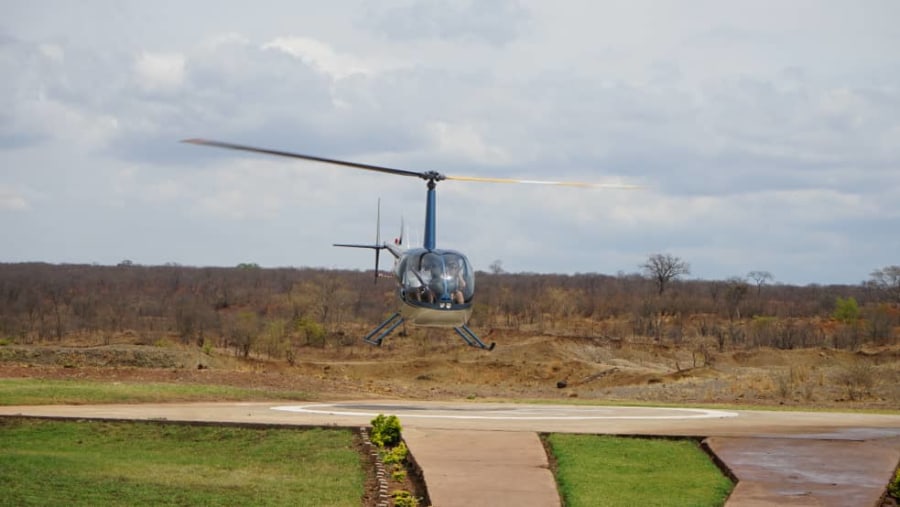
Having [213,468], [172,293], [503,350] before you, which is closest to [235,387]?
[213,468]

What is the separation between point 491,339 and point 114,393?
41.8 meters

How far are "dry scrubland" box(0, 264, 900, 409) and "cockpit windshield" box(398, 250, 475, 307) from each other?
5628 mm

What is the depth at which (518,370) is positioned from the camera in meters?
55.9

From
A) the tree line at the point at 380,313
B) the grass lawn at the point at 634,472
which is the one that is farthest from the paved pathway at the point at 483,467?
the tree line at the point at 380,313

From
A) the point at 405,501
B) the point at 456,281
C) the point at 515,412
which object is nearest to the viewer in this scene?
the point at 405,501

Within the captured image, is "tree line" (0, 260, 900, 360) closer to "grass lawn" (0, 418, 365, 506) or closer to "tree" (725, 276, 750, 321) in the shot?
"tree" (725, 276, 750, 321)

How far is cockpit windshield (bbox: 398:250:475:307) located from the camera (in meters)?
25.9

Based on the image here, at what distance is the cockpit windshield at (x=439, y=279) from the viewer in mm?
25875

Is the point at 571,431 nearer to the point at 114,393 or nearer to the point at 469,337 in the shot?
the point at 469,337

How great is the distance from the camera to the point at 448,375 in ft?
184

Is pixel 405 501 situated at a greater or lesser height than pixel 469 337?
lesser

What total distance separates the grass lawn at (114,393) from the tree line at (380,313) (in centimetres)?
3017

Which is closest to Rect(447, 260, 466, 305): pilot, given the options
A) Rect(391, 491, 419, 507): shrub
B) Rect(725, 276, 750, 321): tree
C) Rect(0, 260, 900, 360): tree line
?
Rect(391, 491, 419, 507): shrub

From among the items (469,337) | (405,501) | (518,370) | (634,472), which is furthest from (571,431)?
(518,370)
